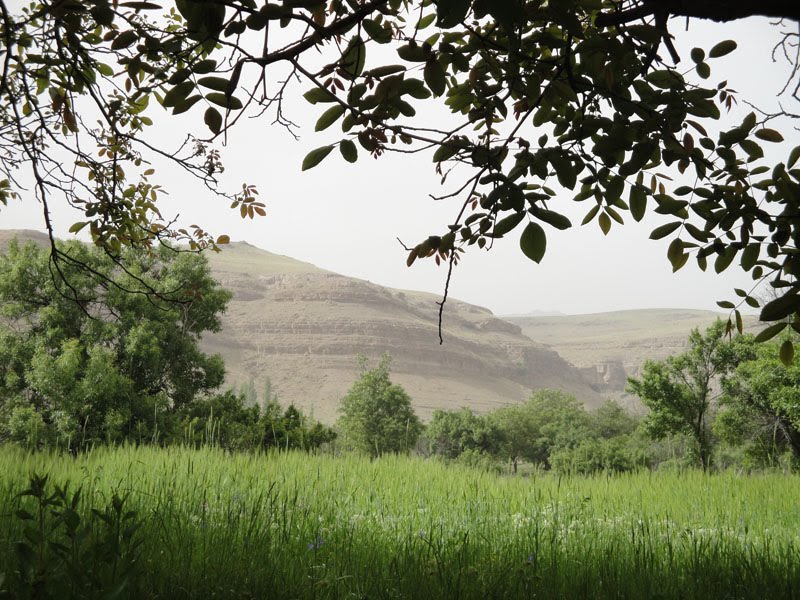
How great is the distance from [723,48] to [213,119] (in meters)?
1.76

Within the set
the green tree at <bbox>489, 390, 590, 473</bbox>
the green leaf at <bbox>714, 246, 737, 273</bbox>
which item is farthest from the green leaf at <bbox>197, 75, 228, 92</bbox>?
the green tree at <bbox>489, 390, 590, 473</bbox>

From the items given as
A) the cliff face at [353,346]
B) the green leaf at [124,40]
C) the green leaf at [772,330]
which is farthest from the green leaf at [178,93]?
the cliff face at [353,346]

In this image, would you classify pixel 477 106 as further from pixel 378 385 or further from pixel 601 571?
pixel 378 385

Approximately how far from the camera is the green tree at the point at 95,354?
15.5 metres

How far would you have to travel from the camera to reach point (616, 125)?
175 centimetres

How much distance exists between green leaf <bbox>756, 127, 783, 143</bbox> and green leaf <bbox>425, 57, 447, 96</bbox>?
127 cm

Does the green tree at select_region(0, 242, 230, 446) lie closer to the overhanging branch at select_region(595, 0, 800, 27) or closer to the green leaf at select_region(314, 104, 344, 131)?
the green leaf at select_region(314, 104, 344, 131)

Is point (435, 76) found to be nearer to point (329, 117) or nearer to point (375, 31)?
point (375, 31)

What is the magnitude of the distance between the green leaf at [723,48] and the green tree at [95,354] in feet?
47.5

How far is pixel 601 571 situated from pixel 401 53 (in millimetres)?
2120

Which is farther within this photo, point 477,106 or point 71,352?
point 71,352

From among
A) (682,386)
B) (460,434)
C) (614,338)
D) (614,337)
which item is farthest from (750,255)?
(614,337)

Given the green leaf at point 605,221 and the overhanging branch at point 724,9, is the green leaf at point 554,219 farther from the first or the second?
the green leaf at point 605,221

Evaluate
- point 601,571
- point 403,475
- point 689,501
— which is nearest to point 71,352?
point 403,475
